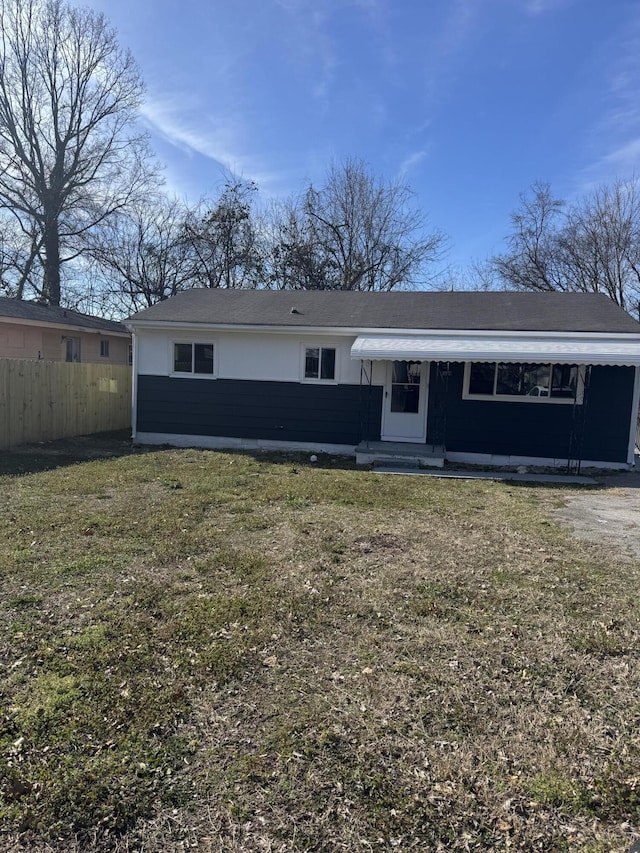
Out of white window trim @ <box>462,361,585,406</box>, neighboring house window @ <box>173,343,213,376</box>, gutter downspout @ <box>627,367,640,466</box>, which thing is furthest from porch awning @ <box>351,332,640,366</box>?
neighboring house window @ <box>173,343,213,376</box>

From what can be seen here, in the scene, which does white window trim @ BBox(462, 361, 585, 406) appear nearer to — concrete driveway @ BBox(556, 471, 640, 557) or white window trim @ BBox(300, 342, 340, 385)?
concrete driveway @ BBox(556, 471, 640, 557)

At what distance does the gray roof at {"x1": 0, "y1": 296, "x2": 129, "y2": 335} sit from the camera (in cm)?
1703

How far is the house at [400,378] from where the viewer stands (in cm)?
1044

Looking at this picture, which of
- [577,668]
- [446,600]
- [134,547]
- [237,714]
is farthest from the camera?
[134,547]

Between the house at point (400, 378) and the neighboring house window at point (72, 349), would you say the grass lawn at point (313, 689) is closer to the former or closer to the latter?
the house at point (400, 378)

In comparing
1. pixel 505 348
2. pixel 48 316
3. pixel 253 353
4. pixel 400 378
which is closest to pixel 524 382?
pixel 505 348

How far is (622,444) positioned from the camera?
10547mm

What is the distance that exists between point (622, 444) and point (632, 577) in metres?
6.65

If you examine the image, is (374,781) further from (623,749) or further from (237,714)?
(623,749)

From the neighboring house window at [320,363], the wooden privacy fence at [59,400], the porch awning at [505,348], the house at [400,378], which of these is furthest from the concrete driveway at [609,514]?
the wooden privacy fence at [59,400]

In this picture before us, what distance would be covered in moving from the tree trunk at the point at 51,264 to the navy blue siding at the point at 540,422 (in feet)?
72.3

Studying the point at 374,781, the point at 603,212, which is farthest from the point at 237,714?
the point at 603,212

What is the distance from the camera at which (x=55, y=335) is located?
1903 centimetres

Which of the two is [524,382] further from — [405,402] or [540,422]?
[405,402]
